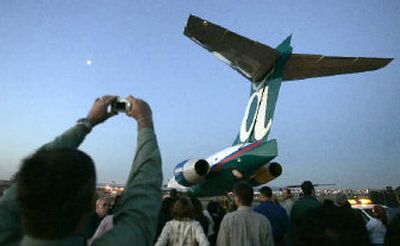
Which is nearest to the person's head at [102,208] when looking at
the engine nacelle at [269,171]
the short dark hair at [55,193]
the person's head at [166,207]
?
the person's head at [166,207]

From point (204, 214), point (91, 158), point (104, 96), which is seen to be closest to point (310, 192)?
point (204, 214)

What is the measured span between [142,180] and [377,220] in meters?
5.65

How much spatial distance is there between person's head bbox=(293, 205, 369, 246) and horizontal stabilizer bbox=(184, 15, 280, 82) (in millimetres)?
10124

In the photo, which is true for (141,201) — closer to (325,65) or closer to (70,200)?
(70,200)

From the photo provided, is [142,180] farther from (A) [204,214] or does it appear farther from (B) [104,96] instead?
(A) [204,214]

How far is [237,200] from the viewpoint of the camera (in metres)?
4.34

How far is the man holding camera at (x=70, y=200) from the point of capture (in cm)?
136

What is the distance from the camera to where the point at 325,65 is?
13234mm

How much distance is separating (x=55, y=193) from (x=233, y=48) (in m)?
A: 11.5

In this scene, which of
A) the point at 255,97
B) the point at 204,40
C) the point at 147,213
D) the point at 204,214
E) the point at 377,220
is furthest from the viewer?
the point at 255,97

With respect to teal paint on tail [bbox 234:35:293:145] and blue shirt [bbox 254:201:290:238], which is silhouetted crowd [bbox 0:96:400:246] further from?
teal paint on tail [bbox 234:35:293:145]

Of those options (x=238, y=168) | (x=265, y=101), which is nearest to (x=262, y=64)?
(x=265, y=101)

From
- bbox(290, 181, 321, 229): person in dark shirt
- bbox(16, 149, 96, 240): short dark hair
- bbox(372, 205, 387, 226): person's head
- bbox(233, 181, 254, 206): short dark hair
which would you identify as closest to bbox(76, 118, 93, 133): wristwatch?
bbox(16, 149, 96, 240): short dark hair

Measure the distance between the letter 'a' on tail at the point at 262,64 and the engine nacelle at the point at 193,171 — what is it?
1.90 metres
